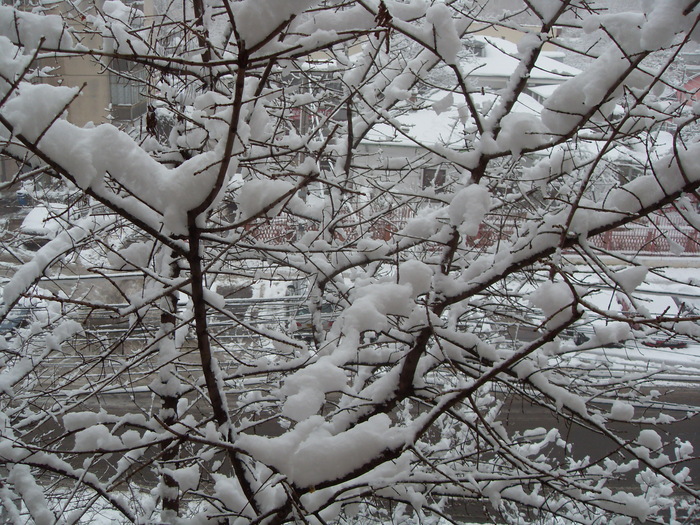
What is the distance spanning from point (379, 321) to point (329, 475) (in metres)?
0.71

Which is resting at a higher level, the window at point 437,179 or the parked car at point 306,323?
the window at point 437,179

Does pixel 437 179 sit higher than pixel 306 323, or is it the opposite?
pixel 437 179

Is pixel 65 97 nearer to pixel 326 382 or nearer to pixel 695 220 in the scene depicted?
pixel 326 382

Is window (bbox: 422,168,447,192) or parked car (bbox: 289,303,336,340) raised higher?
window (bbox: 422,168,447,192)

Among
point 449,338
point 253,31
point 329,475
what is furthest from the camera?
point 449,338

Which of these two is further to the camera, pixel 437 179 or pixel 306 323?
pixel 437 179

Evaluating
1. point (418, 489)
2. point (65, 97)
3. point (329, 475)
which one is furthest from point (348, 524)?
point (65, 97)

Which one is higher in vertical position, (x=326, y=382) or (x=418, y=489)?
(x=326, y=382)

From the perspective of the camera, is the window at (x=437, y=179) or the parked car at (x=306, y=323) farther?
the window at (x=437, y=179)

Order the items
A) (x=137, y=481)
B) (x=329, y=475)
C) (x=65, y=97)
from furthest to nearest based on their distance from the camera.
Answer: (x=137, y=481) < (x=329, y=475) < (x=65, y=97)

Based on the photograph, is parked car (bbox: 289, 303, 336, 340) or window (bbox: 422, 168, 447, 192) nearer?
parked car (bbox: 289, 303, 336, 340)

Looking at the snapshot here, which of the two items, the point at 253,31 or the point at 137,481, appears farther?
the point at 137,481

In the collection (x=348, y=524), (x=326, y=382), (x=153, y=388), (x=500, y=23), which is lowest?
(x=348, y=524)

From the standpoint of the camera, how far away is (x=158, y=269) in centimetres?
398
